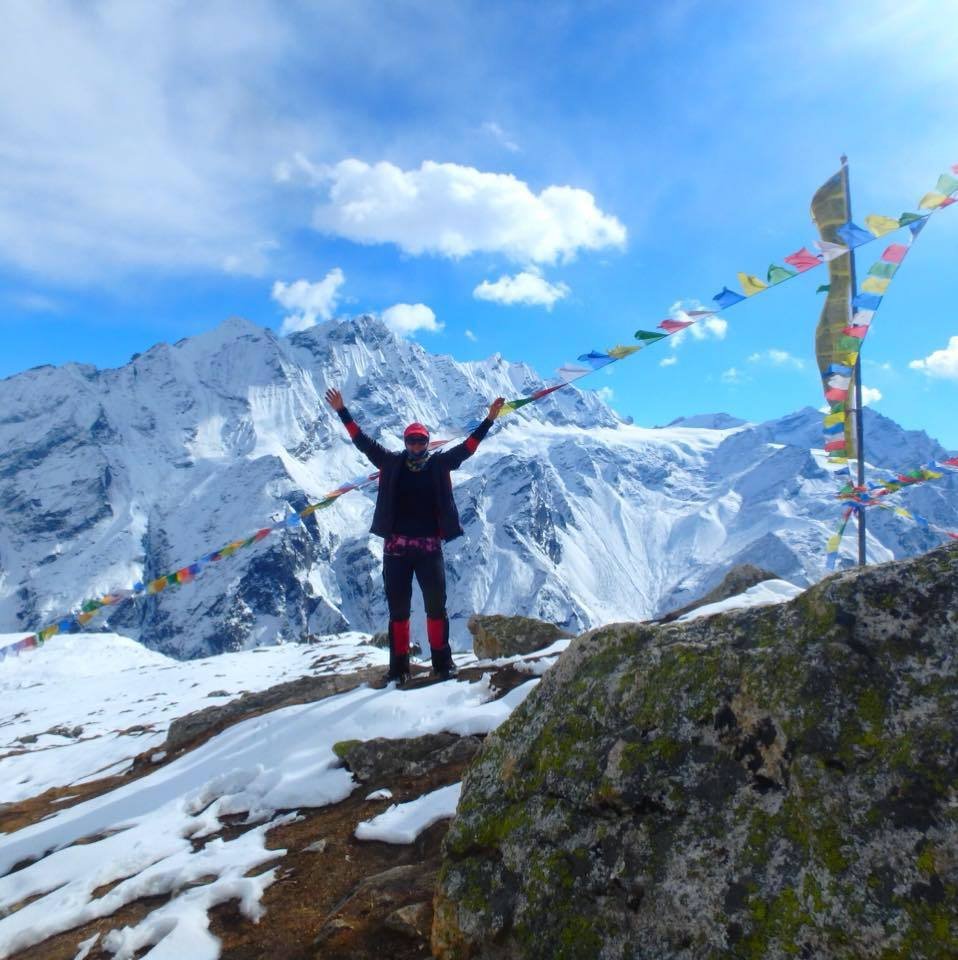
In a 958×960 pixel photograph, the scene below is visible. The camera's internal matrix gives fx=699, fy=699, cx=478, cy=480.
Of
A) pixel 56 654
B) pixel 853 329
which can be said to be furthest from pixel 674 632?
pixel 56 654

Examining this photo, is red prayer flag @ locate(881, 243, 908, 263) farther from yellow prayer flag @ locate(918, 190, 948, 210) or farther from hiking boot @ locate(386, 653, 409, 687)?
hiking boot @ locate(386, 653, 409, 687)

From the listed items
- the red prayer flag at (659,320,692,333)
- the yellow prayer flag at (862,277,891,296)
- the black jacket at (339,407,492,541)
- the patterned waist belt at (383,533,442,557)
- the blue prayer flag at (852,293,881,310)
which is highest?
the yellow prayer flag at (862,277,891,296)

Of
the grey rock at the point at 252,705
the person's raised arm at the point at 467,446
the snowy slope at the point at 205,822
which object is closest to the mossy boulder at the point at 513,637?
the snowy slope at the point at 205,822

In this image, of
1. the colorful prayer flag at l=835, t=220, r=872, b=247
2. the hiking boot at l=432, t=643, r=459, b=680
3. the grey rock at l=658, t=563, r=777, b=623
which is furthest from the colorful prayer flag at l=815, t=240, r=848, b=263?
the hiking boot at l=432, t=643, r=459, b=680

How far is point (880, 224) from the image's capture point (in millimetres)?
11445

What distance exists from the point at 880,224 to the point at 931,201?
0.78m

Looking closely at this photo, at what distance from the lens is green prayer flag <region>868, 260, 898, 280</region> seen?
13812 millimetres

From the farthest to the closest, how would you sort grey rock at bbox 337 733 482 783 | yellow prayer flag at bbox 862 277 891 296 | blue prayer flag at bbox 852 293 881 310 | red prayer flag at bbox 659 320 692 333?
blue prayer flag at bbox 852 293 881 310 < yellow prayer flag at bbox 862 277 891 296 < red prayer flag at bbox 659 320 692 333 < grey rock at bbox 337 733 482 783

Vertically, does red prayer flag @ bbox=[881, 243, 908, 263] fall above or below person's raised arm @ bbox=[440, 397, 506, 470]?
above

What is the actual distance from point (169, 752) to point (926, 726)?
464 inches

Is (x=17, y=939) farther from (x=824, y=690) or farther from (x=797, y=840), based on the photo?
(x=824, y=690)

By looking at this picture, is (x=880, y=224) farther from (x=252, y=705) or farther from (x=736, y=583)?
(x=252, y=705)

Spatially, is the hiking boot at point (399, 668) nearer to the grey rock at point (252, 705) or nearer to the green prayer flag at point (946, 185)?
the grey rock at point (252, 705)

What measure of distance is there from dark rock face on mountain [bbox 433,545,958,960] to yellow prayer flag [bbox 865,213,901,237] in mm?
10083
